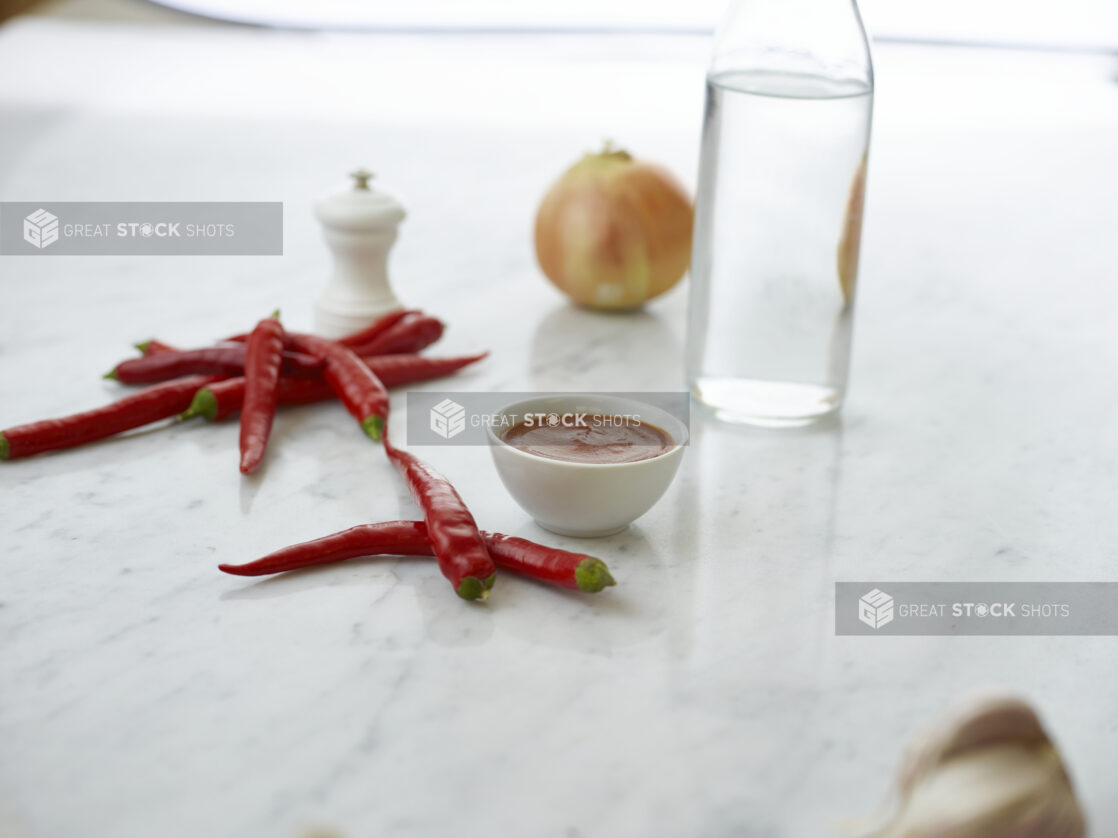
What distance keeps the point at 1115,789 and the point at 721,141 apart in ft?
2.30

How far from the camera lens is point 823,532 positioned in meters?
0.97

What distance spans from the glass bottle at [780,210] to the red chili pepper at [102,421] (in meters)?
0.54

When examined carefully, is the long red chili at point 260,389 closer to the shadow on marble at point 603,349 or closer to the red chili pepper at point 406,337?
the red chili pepper at point 406,337

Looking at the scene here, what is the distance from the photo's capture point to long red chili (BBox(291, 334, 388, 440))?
3.67 feet

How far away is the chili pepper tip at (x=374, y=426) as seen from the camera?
1.10 meters

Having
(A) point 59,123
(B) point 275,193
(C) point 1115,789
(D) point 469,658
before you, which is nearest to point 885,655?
(C) point 1115,789

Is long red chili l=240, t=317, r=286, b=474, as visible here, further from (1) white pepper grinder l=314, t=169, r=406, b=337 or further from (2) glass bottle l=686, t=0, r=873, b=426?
(2) glass bottle l=686, t=0, r=873, b=426

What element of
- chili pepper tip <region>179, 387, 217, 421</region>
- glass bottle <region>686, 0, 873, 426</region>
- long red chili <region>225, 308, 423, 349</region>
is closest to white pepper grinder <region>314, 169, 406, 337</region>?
long red chili <region>225, 308, 423, 349</region>

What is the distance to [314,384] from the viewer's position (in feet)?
3.99

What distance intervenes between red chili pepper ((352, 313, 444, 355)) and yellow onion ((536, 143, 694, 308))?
0.21 m

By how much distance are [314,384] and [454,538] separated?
0.43m

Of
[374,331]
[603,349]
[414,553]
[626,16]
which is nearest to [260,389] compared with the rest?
[374,331]

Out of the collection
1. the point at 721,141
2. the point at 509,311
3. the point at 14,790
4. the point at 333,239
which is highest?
the point at 721,141

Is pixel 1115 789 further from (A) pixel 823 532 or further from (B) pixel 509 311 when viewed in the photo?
(B) pixel 509 311
